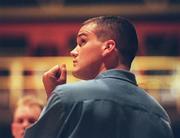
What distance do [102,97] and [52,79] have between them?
232mm

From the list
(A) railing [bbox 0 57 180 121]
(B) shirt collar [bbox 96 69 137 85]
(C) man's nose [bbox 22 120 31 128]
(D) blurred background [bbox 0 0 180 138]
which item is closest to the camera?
(B) shirt collar [bbox 96 69 137 85]

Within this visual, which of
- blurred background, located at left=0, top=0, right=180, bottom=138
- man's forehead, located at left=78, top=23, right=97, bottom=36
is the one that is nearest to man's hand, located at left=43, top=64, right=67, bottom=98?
man's forehead, located at left=78, top=23, right=97, bottom=36

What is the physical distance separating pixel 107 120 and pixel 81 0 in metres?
8.58

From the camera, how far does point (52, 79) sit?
212 centimetres

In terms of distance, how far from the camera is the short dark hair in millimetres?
2084

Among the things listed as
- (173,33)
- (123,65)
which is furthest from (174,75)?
(123,65)

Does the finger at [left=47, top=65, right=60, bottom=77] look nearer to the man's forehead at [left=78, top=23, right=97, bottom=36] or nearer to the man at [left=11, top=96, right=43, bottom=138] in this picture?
the man's forehead at [left=78, top=23, right=97, bottom=36]

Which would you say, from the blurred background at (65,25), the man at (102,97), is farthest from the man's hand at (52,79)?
the blurred background at (65,25)

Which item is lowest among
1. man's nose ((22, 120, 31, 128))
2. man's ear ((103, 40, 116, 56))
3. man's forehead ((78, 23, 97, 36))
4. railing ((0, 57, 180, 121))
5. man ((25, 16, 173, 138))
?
railing ((0, 57, 180, 121))

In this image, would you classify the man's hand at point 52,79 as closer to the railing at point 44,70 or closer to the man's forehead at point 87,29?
the man's forehead at point 87,29

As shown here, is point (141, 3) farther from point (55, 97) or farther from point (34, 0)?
point (55, 97)

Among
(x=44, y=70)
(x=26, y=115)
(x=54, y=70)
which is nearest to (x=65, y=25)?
(x=44, y=70)

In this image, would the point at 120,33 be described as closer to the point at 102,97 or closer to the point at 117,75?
the point at 117,75

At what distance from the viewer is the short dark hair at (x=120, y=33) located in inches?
82.0
